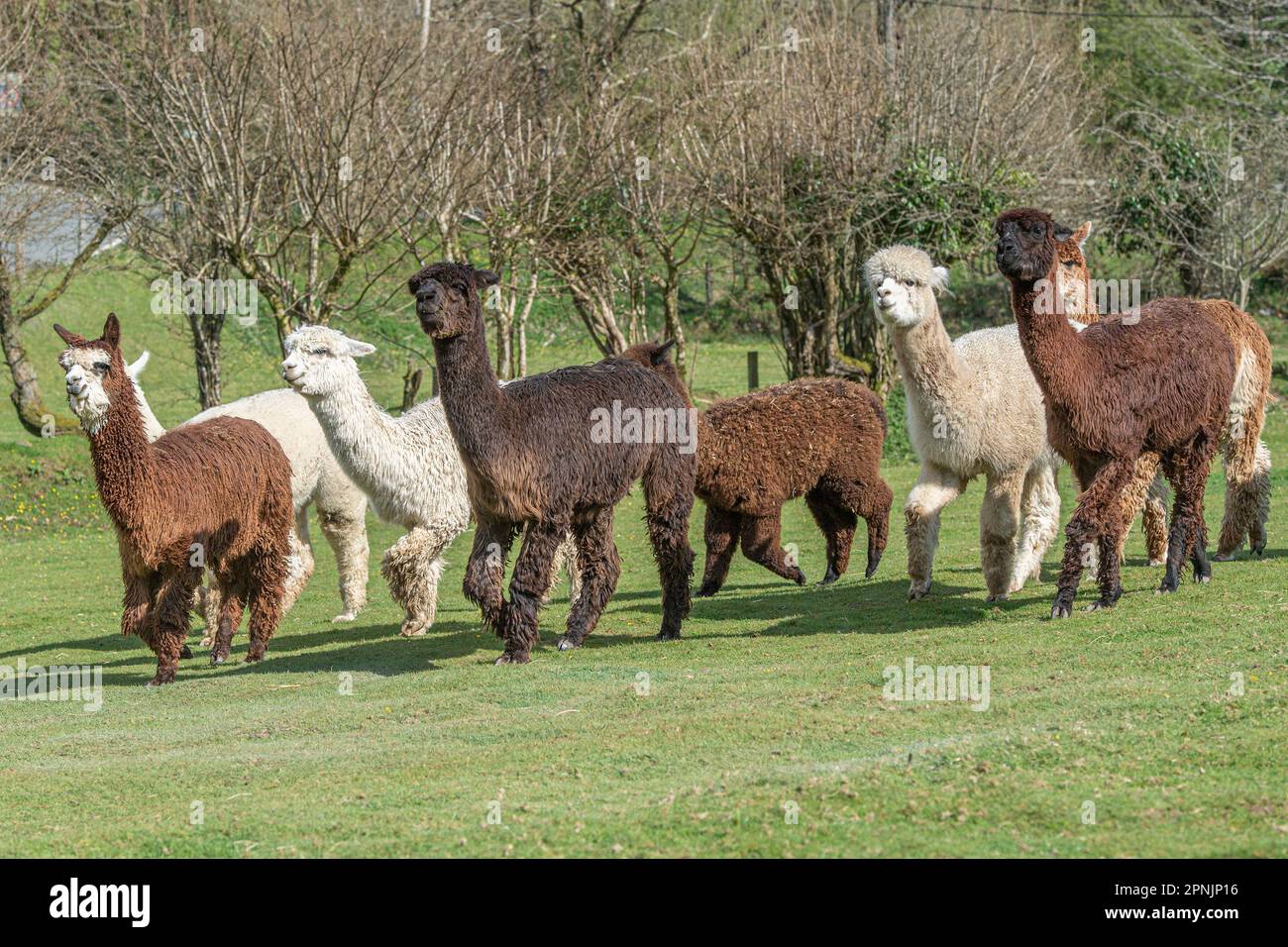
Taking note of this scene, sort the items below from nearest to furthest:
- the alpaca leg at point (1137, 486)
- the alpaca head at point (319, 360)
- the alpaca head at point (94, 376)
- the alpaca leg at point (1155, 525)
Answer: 1. the alpaca head at point (94, 376)
2. the alpaca leg at point (1137, 486)
3. the alpaca head at point (319, 360)
4. the alpaca leg at point (1155, 525)

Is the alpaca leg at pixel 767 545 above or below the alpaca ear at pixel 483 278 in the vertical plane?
below

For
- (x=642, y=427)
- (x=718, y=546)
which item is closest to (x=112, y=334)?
(x=642, y=427)

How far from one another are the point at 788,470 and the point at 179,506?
191 inches

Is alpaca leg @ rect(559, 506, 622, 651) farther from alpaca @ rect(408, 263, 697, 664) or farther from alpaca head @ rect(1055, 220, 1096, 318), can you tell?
alpaca head @ rect(1055, 220, 1096, 318)

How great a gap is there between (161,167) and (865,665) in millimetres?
15862

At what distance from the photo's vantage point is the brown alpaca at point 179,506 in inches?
400

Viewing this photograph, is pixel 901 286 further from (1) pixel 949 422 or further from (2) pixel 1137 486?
(2) pixel 1137 486

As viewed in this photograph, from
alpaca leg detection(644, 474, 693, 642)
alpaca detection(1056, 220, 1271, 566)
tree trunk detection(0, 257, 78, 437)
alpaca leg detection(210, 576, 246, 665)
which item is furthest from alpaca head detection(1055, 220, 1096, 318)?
tree trunk detection(0, 257, 78, 437)

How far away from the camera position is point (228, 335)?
34500mm

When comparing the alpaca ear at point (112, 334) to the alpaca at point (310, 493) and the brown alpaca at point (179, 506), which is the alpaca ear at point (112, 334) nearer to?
the brown alpaca at point (179, 506)

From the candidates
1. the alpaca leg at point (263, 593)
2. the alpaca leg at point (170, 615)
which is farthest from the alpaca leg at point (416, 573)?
the alpaca leg at point (170, 615)

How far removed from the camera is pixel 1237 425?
38.7ft

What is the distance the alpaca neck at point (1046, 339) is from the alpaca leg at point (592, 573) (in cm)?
285
